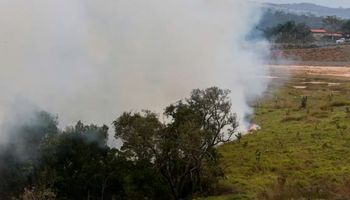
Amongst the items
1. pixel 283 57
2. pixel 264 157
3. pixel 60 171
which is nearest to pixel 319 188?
pixel 264 157

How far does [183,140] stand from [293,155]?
396 inches

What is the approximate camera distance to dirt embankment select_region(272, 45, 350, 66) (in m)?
103

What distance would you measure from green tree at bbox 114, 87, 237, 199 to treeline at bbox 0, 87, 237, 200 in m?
0.04

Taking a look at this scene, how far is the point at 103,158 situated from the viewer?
25.2 m

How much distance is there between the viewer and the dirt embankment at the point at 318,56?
103m

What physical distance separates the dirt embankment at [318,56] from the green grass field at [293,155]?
171ft

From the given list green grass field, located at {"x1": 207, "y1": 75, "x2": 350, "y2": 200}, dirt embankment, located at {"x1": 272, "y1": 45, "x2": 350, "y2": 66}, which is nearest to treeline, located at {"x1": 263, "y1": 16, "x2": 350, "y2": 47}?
dirt embankment, located at {"x1": 272, "y1": 45, "x2": 350, "y2": 66}

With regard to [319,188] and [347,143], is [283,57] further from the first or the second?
[319,188]

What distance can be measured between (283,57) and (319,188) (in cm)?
8476

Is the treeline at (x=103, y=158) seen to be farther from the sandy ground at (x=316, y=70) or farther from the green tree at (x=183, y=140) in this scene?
the sandy ground at (x=316, y=70)

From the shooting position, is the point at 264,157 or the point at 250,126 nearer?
the point at 264,157

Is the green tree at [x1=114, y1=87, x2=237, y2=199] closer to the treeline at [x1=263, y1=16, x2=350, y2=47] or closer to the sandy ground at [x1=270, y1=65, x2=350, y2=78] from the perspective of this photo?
the sandy ground at [x1=270, y1=65, x2=350, y2=78]

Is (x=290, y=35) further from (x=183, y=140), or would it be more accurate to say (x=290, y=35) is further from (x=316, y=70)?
(x=183, y=140)

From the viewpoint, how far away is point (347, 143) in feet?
113
